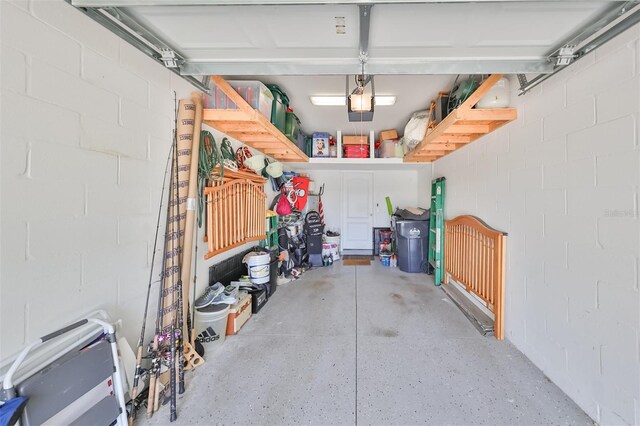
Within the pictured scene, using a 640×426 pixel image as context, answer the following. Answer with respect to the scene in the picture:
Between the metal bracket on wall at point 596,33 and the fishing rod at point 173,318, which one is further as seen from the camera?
the fishing rod at point 173,318

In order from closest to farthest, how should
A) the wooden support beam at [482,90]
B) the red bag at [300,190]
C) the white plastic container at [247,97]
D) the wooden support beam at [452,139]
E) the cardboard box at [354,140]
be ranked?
the wooden support beam at [482,90] < the white plastic container at [247,97] < the wooden support beam at [452,139] < the red bag at [300,190] < the cardboard box at [354,140]

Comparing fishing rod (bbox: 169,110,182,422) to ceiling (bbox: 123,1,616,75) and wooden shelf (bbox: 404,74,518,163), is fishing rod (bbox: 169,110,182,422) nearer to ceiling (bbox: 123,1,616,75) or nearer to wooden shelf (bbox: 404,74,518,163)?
ceiling (bbox: 123,1,616,75)

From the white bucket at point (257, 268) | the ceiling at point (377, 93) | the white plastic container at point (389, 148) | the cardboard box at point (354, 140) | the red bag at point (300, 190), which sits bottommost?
the white bucket at point (257, 268)

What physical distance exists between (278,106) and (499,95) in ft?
6.89

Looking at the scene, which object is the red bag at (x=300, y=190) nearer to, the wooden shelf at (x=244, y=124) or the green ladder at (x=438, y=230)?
the wooden shelf at (x=244, y=124)

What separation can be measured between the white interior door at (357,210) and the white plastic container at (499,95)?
339 cm

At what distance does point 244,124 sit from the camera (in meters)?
2.18

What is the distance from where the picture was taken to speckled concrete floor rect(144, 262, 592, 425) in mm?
1329

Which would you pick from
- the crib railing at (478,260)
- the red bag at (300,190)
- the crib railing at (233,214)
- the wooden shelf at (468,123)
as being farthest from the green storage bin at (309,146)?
the crib railing at (478,260)

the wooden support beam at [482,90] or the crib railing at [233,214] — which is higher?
the wooden support beam at [482,90]

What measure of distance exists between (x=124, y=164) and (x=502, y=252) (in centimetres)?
300

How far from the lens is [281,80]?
2.46 meters

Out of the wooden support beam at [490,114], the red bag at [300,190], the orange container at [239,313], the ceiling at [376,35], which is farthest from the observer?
the red bag at [300,190]

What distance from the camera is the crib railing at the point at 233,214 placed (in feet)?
6.99
